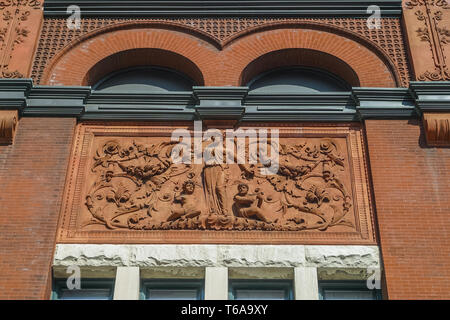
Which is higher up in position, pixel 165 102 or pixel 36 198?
pixel 165 102

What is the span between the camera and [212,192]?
32.6 ft

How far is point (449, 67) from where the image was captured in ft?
36.4

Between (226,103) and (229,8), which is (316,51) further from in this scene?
(226,103)

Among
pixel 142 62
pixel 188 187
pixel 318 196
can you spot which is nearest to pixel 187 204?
pixel 188 187

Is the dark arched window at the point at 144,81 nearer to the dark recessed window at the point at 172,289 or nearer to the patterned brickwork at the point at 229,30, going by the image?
the patterned brickwork at the point at 229,30

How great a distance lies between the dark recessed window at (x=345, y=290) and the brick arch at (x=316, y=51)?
3815 mm

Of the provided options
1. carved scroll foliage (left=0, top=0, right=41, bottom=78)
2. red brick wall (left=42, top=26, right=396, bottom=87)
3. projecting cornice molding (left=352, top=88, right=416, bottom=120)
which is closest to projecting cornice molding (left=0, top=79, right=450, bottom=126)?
projecting cornice molding (left=352, top=88, right=416, bottom=120)

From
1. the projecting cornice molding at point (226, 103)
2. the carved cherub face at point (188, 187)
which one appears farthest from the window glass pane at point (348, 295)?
the projecting cornice molding at point (226, 103)

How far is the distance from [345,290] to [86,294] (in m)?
3.97

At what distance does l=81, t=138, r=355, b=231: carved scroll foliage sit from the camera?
965 cm
